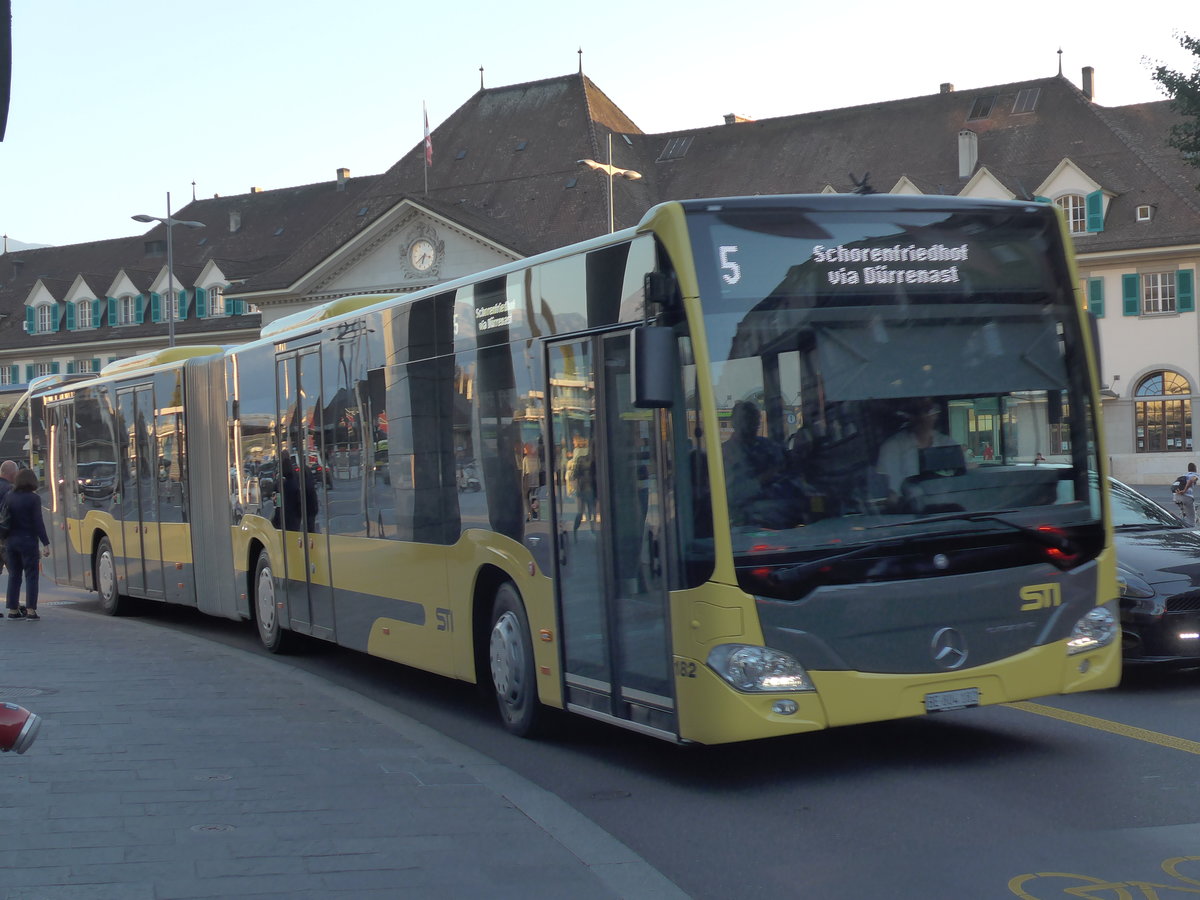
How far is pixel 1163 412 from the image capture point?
52.0 m

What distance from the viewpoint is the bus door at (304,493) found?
1234 cm

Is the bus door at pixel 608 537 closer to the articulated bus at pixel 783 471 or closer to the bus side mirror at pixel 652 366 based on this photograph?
the articulated bus at pixel 783 471

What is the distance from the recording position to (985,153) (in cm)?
5938

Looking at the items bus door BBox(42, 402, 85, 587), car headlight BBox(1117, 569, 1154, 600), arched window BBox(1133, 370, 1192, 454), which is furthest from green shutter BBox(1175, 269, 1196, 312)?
car headlight BBox(1117, 569, 1154, 600)

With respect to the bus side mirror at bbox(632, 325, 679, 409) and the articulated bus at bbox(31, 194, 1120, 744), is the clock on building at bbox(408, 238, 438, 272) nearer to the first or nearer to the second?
the articulated bus at bbox(31, 194, 1120, 744)

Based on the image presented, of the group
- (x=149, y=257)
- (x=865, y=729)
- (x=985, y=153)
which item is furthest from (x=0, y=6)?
(x=149, y=257)

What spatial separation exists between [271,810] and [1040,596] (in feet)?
12.3

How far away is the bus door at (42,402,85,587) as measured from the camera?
19625mm

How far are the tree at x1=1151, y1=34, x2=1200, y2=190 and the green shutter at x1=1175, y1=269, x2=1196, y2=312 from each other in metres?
29.6

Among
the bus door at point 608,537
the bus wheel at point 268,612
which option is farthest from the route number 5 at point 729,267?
the bus wheel at point 268,612

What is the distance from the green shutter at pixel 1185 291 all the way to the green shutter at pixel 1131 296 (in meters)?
1.21

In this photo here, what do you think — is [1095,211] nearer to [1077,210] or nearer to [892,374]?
[1077,210]

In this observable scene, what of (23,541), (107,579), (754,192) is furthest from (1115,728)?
(754,192)

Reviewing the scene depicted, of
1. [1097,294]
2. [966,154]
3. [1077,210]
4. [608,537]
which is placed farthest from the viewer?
[966,154]
